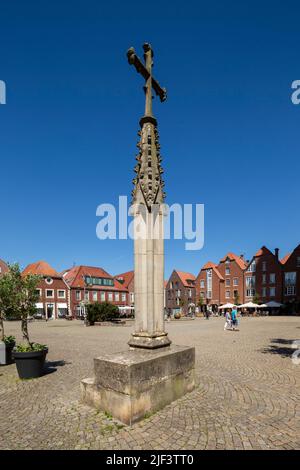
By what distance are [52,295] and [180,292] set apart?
28.2 m

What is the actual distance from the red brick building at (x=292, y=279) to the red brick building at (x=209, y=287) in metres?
13.3

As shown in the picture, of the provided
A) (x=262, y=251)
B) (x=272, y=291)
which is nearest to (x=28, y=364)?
(x=272, y=291)

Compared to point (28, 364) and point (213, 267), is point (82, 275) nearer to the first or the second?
point (213, 267)

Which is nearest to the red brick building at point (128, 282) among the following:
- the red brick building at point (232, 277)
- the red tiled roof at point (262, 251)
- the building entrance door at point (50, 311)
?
A: the building entrance door at point (50, 311)

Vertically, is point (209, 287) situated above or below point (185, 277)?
below

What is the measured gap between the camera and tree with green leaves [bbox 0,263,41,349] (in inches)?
344

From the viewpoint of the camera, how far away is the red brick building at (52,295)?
2149 inches

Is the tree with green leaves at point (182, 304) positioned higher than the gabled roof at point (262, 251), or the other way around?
the gabled roof at point (262, 251)

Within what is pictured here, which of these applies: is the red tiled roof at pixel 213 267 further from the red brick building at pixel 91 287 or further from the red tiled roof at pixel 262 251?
the red brick building at pixel 91 287

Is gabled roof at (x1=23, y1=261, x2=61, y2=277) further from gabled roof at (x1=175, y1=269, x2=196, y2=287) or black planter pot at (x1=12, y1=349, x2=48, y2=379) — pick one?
black planter pot at (x1=12, y1=349, x2=48, y2=379)

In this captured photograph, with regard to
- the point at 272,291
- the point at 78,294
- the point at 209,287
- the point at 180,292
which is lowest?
the point at 180,292

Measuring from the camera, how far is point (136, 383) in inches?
193

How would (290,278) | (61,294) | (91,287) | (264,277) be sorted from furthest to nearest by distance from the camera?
(91,287) < (264,277) < (61,294) < (290,278)
